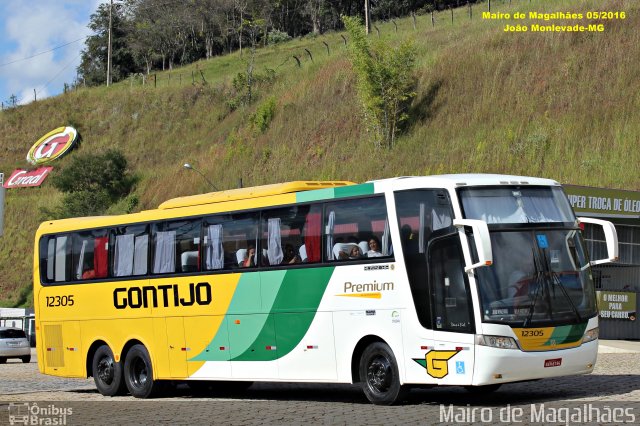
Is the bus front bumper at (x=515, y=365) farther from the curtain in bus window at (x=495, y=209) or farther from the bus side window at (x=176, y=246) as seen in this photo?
the bus side window at (x=176, y=246)

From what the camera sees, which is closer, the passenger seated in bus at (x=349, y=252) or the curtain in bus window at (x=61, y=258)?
the passenger seated in bus at (x=349, y=252)

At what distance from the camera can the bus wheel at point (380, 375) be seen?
1562cm

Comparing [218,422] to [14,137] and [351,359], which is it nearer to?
[351,359]

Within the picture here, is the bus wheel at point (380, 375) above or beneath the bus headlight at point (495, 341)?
beneath

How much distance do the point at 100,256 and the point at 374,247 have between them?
26.4 feet

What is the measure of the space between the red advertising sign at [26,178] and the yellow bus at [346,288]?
220 ft

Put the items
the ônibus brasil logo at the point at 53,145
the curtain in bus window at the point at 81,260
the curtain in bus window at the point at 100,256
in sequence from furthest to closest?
the ônibus brasil logo at the point at 53,145 → the curtain in bus window at the point at 81,260 → the curtain in bus window at the point at 100,256

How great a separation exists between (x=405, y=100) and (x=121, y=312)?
144ft

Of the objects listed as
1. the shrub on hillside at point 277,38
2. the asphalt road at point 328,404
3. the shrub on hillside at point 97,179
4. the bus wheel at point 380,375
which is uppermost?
the shrub on hillside at point 277,38

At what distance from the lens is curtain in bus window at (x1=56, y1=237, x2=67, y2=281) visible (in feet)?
75.2

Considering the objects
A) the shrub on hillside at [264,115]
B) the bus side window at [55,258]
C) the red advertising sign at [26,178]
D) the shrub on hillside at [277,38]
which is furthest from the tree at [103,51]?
the bus side window at [55,258]

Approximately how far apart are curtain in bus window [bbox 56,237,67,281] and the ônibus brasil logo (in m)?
68.6

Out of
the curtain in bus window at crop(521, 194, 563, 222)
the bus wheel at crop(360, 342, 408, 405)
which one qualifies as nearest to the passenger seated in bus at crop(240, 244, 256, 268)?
the bus wheel at crop(360, 342, 408, 405)

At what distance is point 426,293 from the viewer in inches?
602
